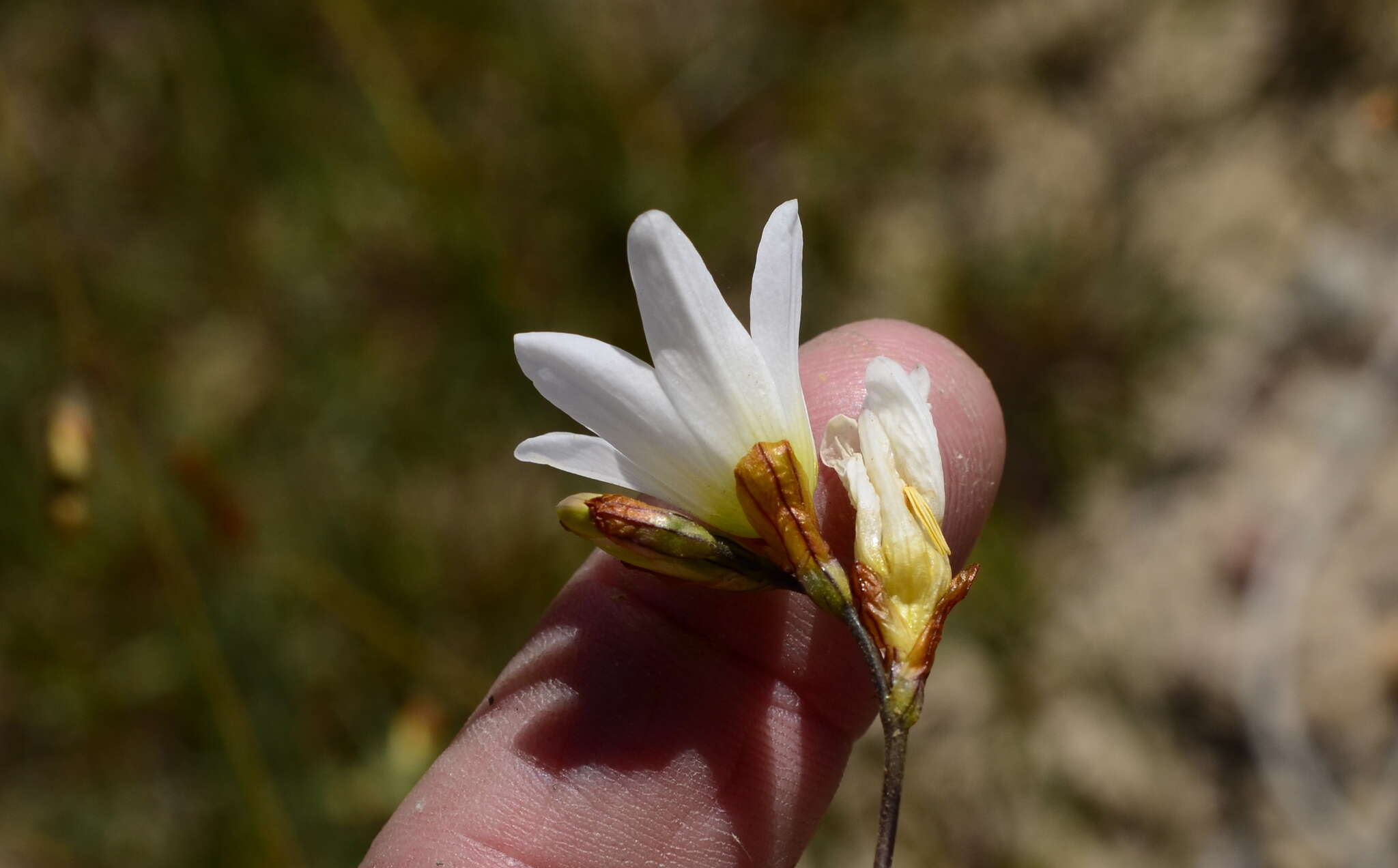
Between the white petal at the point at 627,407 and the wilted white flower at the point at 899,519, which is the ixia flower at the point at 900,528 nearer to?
the wilted white flower at the point at 899,519

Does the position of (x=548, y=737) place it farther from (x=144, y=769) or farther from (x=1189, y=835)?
(x=144, y=769)

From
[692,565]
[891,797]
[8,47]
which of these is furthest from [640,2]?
[891,797]

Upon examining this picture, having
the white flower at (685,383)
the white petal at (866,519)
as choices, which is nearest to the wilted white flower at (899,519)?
the white petal at (866,519)

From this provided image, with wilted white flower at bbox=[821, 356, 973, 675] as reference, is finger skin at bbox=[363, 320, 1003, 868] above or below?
below

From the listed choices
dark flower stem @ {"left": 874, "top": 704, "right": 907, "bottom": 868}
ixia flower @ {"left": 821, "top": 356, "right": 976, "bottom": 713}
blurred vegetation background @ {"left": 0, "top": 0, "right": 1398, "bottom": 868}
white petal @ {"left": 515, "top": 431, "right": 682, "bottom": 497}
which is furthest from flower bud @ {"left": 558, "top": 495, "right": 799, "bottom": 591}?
blurred vegetation background @ {"left": 0, "top": 0, "right": 1398, "bottom": 868}

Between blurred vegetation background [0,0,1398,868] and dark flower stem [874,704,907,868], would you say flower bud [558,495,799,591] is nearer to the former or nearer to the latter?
dark flower stem [874,704,907,868]

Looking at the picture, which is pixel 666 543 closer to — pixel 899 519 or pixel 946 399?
pixel 899 519
